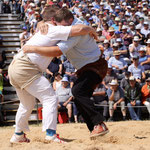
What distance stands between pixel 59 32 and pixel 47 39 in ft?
0.79

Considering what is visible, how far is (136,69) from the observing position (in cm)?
1206

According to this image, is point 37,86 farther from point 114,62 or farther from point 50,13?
point 114,62

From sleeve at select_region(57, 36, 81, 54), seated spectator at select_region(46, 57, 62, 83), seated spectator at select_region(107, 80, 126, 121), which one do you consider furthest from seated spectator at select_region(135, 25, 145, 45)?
sleeve at select_region(57, 36, 81, 54)

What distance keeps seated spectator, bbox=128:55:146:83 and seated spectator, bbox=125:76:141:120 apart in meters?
0.73

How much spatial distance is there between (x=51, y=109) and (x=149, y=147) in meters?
1.53

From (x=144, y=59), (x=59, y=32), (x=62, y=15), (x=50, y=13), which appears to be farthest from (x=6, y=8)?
(x=59, y=32)

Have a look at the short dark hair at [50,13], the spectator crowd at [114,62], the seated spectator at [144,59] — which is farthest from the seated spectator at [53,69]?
the short dark hair at [50,13]

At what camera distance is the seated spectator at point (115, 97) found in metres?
10.8

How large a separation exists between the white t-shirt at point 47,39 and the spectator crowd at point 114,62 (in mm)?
2539

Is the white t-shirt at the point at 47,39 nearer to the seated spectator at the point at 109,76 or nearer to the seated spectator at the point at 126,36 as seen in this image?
the seated spectator at the point at 109,76

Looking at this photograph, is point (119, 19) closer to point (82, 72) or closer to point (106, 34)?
point (106, 34)

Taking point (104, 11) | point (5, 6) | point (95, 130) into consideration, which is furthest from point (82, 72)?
point (5, 6)

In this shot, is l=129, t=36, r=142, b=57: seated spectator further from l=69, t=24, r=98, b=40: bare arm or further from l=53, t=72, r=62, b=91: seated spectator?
l=69, t=24, r=98, b=40: bare arm

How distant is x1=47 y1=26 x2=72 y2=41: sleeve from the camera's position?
5.05 metres
